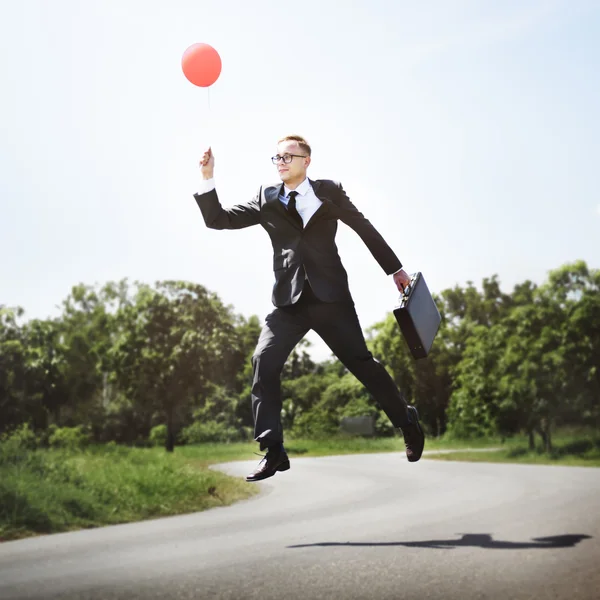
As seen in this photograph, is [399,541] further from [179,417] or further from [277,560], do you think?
[179,417]

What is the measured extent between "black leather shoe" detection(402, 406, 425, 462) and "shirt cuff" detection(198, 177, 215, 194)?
1630mm

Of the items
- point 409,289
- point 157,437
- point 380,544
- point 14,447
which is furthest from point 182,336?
point 380,544

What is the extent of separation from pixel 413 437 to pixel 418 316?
88 centimetres

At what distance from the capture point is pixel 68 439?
6397cm

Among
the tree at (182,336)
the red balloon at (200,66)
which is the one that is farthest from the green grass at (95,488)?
the red balloon at (200,66)

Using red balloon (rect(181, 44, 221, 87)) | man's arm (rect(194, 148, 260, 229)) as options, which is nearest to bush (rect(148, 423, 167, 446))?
man's arm (rect(194, 148, 260, 229))

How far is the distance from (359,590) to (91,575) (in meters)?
51.5

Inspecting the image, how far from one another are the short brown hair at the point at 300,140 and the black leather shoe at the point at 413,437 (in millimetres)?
1497

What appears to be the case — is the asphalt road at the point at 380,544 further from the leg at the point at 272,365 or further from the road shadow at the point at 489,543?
→ the leg at the point at 272,365

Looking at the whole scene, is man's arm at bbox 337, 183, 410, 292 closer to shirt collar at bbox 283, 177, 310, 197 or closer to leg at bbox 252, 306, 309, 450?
shirt collar at bbox 283, 177, 310, 197

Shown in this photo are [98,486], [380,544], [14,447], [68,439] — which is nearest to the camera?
[14,447]

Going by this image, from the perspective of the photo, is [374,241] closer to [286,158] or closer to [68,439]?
[286,158]

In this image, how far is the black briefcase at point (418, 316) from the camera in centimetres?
363

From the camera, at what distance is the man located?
409 cm
